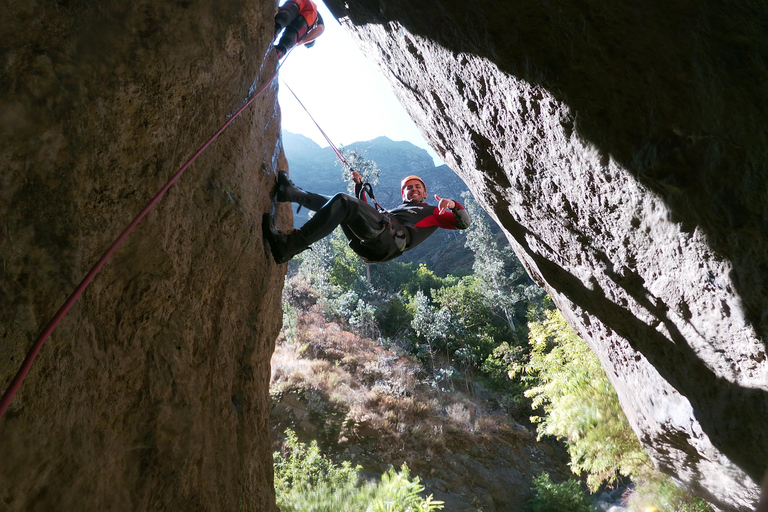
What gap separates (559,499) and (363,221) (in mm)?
10231

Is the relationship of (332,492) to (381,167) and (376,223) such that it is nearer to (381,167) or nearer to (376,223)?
(376,223)

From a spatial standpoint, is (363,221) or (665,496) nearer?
(363,221)

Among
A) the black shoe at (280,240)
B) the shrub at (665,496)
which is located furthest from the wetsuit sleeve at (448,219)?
the shrub at (665,496)

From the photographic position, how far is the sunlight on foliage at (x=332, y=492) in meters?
5.48

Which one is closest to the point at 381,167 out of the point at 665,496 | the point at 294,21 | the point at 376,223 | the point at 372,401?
the point at 372,401

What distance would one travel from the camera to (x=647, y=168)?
2070 mm

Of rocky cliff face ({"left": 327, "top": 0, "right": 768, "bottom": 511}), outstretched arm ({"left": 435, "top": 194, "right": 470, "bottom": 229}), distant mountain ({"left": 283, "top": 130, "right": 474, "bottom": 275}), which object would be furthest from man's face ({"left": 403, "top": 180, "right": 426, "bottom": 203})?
distant mountain ({"left": 283, "top": 130, "right": 474, "bottom": 275})

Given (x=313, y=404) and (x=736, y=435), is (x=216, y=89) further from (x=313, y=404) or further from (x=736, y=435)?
(x=313, y=404)

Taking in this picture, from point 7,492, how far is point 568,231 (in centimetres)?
307

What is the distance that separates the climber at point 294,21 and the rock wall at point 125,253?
1320 millimetres

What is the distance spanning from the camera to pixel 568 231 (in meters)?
2.94

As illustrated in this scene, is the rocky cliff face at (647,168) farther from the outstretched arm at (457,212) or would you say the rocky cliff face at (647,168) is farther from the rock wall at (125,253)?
the rock wall at (125,253)

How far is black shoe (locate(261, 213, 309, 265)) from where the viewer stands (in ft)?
10.8

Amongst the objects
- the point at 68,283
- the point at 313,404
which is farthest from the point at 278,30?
the point at 313,404
